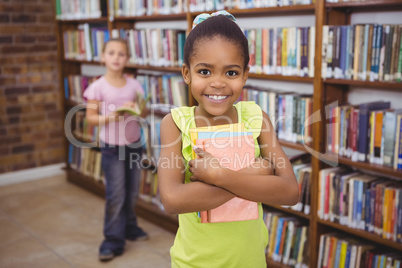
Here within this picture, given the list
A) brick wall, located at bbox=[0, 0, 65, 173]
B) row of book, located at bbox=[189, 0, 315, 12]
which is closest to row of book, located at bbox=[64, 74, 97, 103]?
brick wall, located at bbox=[0, 0, 65, 173]

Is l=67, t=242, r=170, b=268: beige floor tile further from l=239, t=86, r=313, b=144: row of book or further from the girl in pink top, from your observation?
l=239, t=86, r=313, b=144: row of book

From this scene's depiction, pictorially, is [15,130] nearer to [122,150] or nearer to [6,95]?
[6,95]

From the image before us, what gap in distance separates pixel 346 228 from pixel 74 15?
3.27 metres

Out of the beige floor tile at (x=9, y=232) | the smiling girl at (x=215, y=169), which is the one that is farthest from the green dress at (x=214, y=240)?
the beige floor tile at (x=9, y=232)

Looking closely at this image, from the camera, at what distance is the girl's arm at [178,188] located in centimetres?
107

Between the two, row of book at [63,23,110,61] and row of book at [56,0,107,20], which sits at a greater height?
row of book at [56,0,107,20]

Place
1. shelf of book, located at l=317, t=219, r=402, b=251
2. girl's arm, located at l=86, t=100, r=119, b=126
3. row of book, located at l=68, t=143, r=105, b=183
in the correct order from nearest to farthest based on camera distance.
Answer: shelf of book, located at l=317, t=219, r=402, b=251 < girl's arm, located at l=86, t=100, r=119, b=126 < row of book, located at l=68, t=143, r=105, b=183

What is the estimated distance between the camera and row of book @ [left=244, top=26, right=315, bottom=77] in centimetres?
236

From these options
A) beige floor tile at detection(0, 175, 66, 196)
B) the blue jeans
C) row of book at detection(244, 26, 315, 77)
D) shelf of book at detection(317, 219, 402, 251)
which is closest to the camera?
shelf of book at detection(317, 219, 402, 251)

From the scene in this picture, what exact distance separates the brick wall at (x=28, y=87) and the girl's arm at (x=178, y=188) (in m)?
3.83

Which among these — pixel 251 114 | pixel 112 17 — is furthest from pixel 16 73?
pixel 251 114

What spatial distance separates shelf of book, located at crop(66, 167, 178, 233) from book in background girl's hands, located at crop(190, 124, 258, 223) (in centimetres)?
221

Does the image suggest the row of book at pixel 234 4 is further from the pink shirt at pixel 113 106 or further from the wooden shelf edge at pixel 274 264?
the wooden shelf edge at pixel 274 264

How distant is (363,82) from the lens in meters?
2.13
